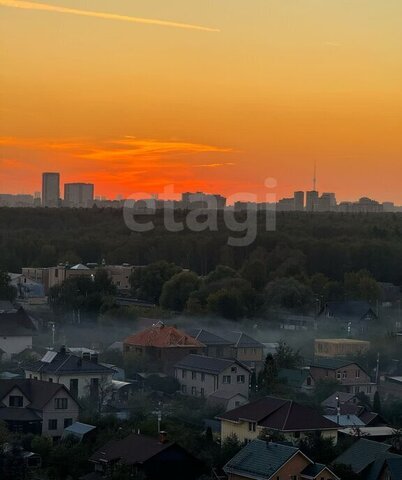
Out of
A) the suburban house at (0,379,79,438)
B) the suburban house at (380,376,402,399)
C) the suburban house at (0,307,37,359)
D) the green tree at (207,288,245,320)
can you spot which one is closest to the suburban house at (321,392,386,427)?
the suburban house at (380,376,402,399)

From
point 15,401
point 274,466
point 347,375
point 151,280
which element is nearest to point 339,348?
point 347,375

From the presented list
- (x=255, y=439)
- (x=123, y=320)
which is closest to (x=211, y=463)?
(x=255, y=439)

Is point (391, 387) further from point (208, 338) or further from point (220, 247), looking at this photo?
point (220, 247)

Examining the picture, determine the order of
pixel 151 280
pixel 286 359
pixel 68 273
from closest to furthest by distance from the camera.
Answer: pixel 286 359
pixel 151 280
pixel 68 273

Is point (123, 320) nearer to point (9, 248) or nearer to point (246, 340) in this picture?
point (246, 340)

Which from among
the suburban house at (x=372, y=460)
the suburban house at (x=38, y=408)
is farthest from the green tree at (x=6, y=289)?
the suburban house at (x=372, y=460)
